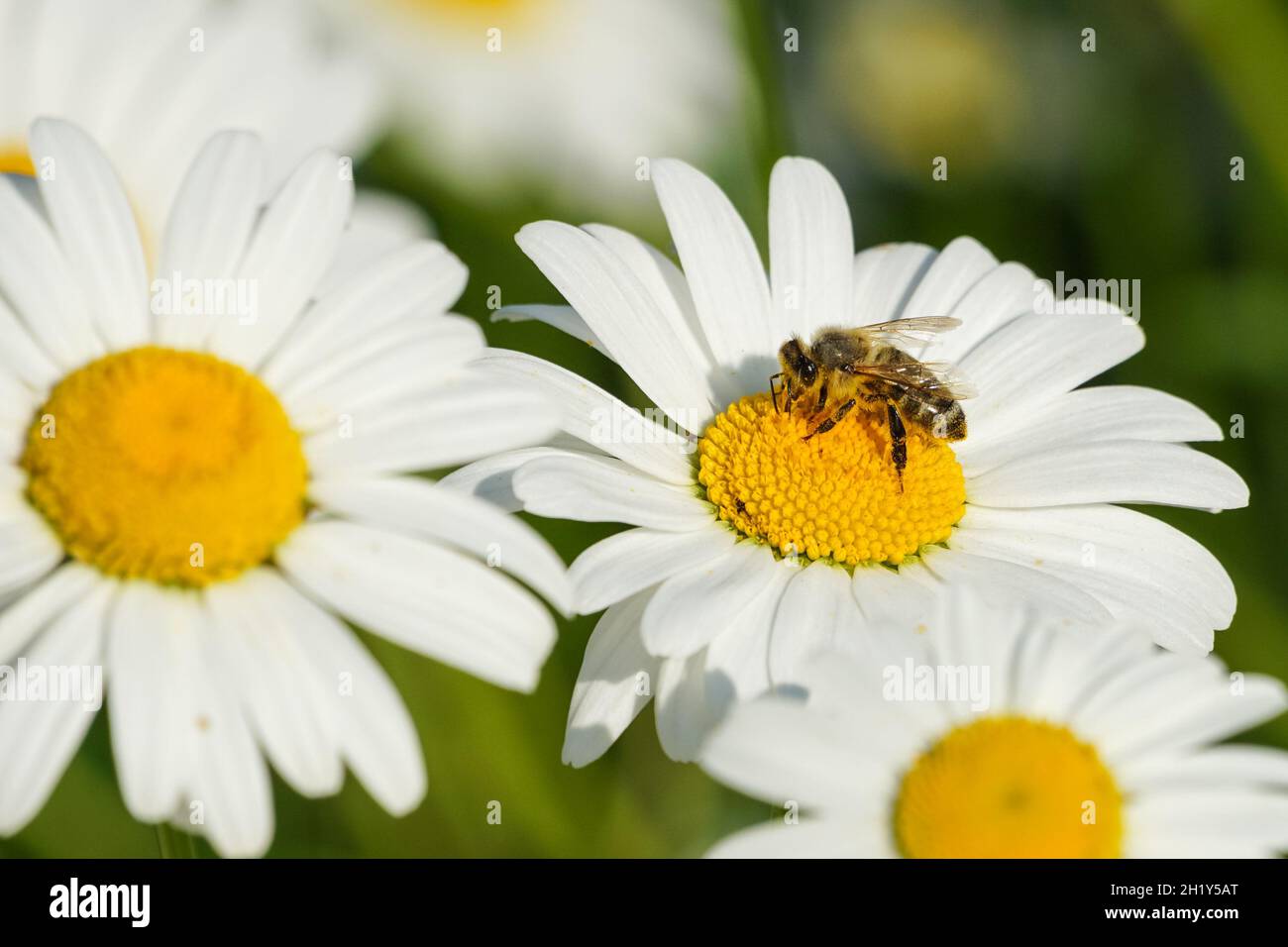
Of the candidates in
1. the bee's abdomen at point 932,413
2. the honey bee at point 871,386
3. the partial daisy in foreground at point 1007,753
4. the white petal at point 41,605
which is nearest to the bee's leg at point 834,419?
the honey bee at point 871,386

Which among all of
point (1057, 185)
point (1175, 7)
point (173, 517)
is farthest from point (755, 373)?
point (1057, 185)

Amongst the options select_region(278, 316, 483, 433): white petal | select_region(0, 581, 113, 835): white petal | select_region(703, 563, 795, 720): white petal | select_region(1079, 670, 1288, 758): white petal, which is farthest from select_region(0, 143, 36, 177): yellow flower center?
select_region(1079, 670, 1288, 758): white petal

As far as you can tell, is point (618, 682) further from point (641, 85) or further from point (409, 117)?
point (641, 85)

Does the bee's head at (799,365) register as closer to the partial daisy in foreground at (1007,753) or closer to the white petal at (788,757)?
the partial daisy in foreground at (1007,753)

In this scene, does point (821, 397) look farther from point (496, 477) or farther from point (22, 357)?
point (22, 357)

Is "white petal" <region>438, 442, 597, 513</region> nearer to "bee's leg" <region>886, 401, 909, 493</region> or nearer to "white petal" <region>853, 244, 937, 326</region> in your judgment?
"bee's leg" <region>886, 401, 909, 493</region>

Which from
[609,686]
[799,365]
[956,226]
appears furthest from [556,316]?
[956,226]

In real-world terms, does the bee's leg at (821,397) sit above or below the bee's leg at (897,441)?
above
